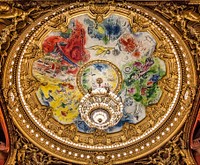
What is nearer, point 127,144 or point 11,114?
point 11,114

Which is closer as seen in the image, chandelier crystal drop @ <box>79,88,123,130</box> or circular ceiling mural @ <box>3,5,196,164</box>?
circular ceiling mural @ <box>3,5,196,164</box>

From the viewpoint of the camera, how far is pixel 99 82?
49.9 ft

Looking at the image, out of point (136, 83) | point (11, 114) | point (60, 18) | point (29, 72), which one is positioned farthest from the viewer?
point (136, 83)

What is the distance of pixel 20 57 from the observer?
12.9 m

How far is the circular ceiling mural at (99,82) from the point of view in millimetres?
12680

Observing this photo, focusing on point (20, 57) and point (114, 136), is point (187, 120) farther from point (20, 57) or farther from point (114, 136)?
point (20, 57)

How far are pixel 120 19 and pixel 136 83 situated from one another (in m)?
3.07

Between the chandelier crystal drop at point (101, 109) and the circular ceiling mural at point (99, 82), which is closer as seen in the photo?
the circular ceiling mural at point (99, 82)

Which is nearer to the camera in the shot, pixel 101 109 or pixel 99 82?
pixel 101 109

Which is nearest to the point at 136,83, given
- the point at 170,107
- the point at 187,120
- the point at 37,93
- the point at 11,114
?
the point at 170,107

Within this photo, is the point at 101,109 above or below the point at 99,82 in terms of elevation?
below

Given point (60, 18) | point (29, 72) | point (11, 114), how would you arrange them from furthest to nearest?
point (29, 72), point (11, 114), point (60, 18)

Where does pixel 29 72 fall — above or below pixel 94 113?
above

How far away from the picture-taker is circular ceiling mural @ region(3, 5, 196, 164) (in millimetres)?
12680
